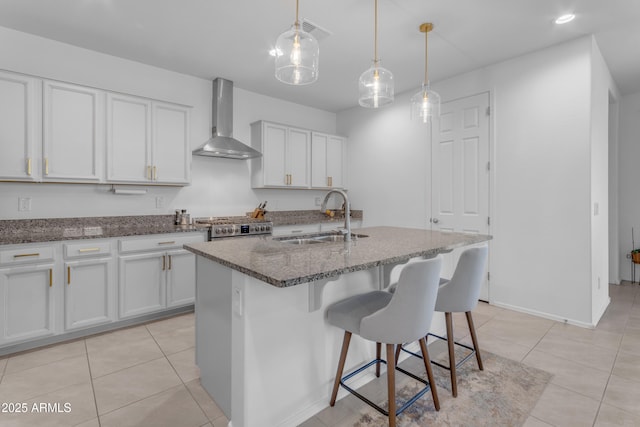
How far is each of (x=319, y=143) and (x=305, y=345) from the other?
368cm

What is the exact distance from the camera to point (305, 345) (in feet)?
5.63

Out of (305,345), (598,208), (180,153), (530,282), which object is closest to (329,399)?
(305,345)

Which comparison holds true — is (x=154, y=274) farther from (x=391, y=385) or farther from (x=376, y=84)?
(x=376, y=84)

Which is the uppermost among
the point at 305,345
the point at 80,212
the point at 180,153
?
the point at 180,153

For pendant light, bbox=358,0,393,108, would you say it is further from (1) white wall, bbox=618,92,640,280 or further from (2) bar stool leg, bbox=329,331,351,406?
(1) white wall, bbox=618,92,640,280

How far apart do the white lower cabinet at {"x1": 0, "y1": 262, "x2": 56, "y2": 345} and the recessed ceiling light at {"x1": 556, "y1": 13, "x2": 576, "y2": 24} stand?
4630mm

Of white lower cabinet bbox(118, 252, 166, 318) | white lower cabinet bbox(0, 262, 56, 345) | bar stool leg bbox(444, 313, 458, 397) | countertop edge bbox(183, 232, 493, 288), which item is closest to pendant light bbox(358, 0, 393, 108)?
countertop edge bbox(183, 232, 493, 288)

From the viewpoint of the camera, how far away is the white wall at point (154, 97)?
9.56 feet

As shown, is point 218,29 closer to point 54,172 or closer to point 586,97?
point 54,172

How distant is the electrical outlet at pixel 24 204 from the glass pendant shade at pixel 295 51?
2767 millimetres

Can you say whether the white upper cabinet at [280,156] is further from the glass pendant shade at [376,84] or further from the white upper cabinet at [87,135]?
the glass pendant shade at [376,84]

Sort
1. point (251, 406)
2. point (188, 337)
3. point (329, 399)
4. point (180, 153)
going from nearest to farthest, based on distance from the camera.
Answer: point (251, 406) < point (329, 399) < point (188, 337) < point (180, 153)

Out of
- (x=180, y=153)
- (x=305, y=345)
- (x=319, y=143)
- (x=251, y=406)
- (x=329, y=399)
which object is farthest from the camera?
(x=319, y=143)

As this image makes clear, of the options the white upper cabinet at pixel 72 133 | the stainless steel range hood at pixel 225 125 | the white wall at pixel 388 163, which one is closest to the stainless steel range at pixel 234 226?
the stainless steel range hood at pixel 225 125
